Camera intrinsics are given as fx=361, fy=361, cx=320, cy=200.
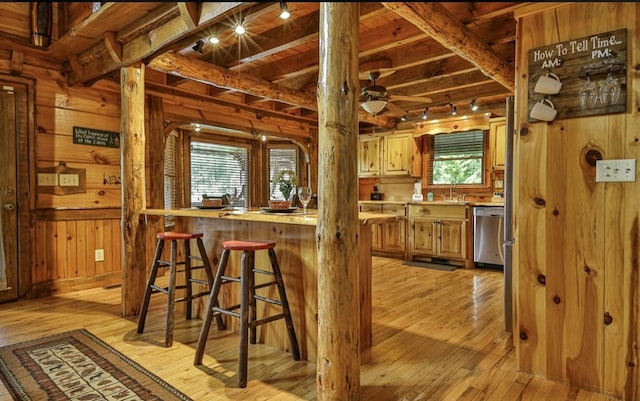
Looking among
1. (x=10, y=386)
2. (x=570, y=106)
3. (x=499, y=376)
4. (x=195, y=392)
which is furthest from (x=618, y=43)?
(x=10, y=386)

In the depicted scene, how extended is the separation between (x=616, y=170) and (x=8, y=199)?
15.8 ft

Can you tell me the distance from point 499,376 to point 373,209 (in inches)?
167

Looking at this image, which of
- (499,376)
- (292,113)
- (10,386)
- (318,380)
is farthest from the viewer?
(292,113)

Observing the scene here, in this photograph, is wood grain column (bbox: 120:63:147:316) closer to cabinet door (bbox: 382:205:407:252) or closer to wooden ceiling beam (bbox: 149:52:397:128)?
wooden ceiling beam (bbox: 149:52:397:128)

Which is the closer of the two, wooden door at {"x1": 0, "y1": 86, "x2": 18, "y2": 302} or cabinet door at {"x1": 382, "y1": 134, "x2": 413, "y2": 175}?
wooden door at {"x1": 0, "y1": 86, "x2": 18, "y2": 302}

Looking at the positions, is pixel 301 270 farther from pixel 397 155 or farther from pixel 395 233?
pixel 397 155

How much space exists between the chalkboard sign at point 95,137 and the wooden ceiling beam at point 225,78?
4.00ft

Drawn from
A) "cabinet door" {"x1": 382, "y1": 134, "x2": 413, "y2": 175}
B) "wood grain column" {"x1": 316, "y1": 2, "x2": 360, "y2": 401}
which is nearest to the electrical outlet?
"wood grain column" {"x1": 316, "y1": 2, "x2": 360, "y2": 401}

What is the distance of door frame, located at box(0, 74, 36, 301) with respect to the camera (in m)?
3.53

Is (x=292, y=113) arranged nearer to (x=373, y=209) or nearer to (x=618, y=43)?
(x=373, y=209)

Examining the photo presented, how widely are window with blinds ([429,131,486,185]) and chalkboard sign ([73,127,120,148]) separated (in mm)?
4888

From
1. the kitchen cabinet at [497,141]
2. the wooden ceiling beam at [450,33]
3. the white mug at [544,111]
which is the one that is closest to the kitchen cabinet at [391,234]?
the kitchen cabinet at [497,141]

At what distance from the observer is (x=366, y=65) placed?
3.99 m

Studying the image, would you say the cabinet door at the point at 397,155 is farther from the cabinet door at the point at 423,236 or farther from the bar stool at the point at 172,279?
the bar stool at the point at 172,279
